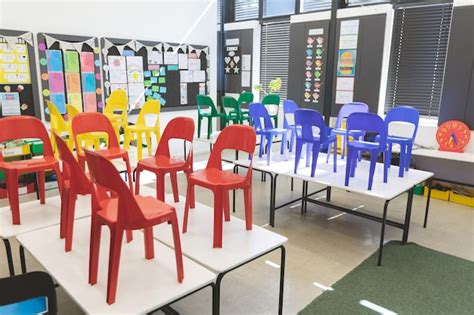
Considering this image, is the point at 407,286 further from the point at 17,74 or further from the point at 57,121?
the point at 17,74

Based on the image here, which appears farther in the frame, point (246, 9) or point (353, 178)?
point (246, 9)

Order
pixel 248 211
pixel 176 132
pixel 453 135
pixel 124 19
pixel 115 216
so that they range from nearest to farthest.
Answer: pixel 115 216 < pixel 248 211 < pixel 176 132 < pixel 453 135 < pixel 124 19

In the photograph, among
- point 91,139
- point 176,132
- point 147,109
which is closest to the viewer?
point 176,132

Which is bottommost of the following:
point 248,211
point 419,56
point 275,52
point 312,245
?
point 312,245

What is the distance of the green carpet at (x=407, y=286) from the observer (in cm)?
251

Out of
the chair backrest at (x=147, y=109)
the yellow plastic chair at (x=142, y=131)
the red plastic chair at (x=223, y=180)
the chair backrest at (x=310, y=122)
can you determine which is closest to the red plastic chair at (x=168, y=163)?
the red plastic chair at (x=223, y=180)

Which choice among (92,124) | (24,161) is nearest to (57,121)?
(92,124)

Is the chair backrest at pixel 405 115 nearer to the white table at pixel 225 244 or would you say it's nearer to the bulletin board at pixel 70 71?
the white table at pixel 225 244

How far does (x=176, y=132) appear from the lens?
3.14 metres

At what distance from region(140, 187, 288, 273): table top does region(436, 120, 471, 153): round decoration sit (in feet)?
11.7

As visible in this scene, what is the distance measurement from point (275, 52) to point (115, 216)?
602 cm

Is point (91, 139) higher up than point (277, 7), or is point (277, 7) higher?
point (277, 7)

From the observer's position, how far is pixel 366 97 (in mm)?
5398

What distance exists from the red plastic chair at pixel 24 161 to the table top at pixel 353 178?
195 centimetres
